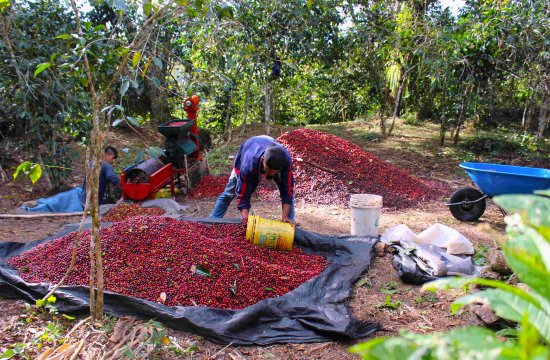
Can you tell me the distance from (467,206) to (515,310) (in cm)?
478

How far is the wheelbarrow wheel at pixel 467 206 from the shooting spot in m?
5.04

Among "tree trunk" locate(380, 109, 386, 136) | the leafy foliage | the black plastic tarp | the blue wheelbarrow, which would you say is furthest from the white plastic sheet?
"tree trunk" locate(380, 109, 386, 136)

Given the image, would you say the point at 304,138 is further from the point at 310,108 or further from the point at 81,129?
the point at 310,108

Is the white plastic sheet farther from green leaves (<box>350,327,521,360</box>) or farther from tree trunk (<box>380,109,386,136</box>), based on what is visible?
tree trunk (<box>380,109,386,136</box>)

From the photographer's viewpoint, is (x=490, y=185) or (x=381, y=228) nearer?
(x=490, y=185)

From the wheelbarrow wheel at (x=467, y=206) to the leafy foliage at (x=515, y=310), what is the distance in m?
4.52

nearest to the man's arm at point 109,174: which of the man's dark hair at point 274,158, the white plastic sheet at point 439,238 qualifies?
the man's dark hair at point 274,158

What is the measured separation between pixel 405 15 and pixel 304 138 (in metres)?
2.96

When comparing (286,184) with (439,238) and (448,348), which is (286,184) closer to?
(439,238)

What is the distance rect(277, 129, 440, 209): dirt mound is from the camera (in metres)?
6.09

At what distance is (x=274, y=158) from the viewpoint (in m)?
3.47

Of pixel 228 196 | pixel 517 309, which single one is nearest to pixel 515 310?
pixel 517 309

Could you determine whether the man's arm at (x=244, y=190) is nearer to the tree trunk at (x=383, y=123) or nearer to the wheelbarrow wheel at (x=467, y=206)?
the wheelbarrow wheel at (x=467, y=206)

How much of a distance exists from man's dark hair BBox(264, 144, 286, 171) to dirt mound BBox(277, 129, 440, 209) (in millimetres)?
2602
